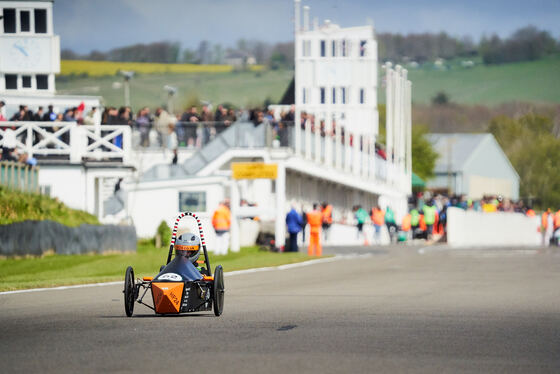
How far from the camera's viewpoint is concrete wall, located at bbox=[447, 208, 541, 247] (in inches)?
2124

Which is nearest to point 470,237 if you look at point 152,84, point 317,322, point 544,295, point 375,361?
A: point 544,295

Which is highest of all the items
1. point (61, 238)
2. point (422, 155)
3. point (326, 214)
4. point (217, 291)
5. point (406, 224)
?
A: point (422, 155)

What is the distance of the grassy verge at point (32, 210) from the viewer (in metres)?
29.9

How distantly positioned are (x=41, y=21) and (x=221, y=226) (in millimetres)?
20733

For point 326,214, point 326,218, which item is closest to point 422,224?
point 326,218

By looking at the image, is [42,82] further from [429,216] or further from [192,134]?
[429,216]

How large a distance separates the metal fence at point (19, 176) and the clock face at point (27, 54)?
17.3 metres

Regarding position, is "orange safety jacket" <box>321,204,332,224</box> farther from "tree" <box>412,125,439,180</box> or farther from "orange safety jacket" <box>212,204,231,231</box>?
"tree" <box>412,125,439,180</box>

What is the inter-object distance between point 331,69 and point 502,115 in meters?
64.4

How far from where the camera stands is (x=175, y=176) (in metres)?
45.5

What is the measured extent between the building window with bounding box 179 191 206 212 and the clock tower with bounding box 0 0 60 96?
10810 mm

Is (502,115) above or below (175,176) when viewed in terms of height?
above

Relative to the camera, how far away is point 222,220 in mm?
34656

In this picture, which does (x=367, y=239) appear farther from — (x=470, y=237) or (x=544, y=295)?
(x=544, y=295)
